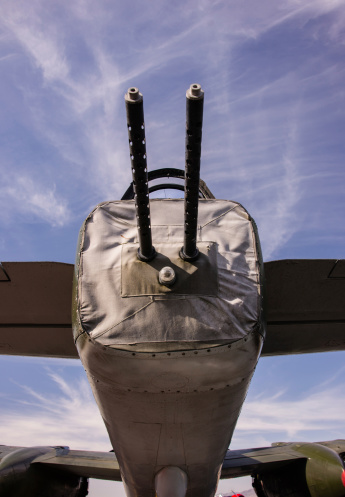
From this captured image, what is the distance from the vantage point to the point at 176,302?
3152 mm

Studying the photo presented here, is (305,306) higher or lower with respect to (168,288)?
higher

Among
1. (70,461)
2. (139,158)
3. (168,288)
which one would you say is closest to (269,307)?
(168,288)

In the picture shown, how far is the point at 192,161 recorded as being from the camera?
264 cm

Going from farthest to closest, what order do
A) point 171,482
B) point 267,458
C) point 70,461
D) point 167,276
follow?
point 267,458
point 70,461
point 171,482
point 167,276

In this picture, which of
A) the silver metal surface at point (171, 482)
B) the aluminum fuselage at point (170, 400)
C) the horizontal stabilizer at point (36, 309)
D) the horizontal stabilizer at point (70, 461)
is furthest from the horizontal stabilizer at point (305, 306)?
the horizontal stabilizer at point (70, 461)

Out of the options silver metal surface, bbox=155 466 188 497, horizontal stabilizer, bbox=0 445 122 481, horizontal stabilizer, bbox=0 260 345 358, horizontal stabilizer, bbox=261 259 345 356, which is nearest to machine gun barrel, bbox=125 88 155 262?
horizontal stabilizer, bbox=0 260 345 358

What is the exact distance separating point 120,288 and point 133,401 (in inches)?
43.0

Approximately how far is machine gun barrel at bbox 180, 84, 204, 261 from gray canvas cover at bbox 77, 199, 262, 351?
0.20 metres

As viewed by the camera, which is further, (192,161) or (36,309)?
(36,309)

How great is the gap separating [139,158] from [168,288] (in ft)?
3.72

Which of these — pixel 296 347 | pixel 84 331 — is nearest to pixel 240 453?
pixel 296 347

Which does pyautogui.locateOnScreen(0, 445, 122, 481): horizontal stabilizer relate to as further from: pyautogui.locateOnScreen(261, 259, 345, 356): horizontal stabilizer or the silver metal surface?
pyautogui.locateOnScreen(261, 259, 345, 356): horizontal stabilizer

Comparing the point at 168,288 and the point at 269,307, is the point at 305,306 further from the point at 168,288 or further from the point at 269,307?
the point at 168,288

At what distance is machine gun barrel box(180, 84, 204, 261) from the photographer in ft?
7.74
